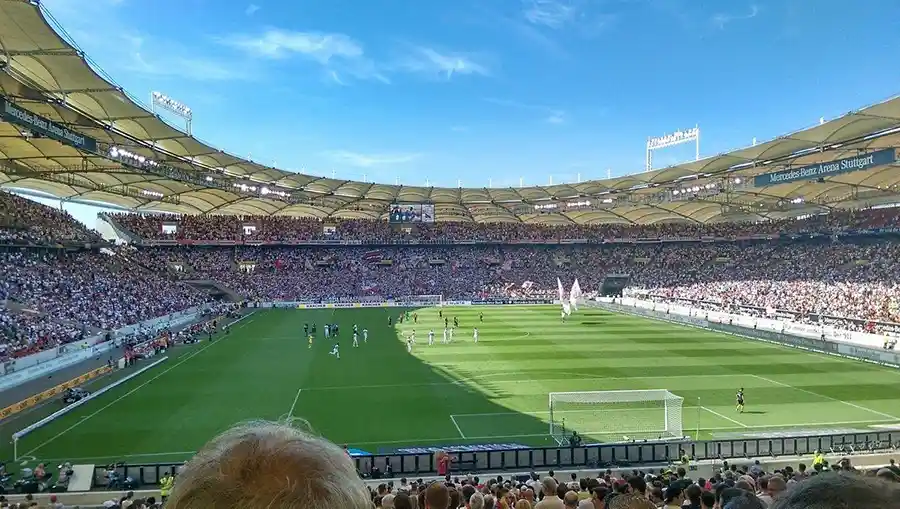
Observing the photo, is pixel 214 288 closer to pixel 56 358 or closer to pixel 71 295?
pixel 71 295

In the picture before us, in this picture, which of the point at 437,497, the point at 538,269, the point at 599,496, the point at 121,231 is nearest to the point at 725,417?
the point at 599,496

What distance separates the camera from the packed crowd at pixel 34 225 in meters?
42.9

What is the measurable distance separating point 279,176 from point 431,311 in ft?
66.3

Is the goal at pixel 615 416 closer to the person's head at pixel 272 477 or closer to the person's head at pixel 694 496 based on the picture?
the person's head at pixel 694 496

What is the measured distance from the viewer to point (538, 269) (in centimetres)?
8288

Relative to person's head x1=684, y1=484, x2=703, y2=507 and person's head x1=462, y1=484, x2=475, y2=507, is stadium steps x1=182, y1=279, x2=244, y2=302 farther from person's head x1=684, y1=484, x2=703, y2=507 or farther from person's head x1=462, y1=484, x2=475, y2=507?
person's head x1=684, y1=484, x2=703, y2=507

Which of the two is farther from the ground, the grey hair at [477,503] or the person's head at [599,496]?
the grey hair at [477,503]

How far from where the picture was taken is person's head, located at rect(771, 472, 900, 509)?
5.18ft

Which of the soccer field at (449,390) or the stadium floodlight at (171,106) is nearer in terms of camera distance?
the soccer field at (449,390)

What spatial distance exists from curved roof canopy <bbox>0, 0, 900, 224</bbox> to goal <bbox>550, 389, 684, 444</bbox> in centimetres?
2363

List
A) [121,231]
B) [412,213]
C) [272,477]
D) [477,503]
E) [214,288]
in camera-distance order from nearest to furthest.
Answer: [272,477]
[477,503]
[412,213]
[214,288]
[121,231]

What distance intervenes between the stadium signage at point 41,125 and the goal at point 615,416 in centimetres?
2423

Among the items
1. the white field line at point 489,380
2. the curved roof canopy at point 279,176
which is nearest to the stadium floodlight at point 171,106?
the curved roof canopy at point 279,176

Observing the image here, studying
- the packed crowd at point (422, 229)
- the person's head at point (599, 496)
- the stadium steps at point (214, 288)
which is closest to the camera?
the person's head at point (599, 496)
